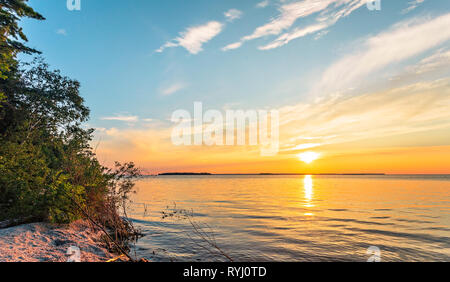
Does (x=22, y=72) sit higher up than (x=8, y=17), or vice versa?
(x=8, y=17)

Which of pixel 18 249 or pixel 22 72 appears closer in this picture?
pixel 18 249

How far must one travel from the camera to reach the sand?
7.33m

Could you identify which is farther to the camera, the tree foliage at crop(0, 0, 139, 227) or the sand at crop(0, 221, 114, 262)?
the tree foliage at crop(0, 0, 139, 227)

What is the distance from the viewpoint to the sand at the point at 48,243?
24.0 ft

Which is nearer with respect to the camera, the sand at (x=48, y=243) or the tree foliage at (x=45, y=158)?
the sand at (x=48, y=243)

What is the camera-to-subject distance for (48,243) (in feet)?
28.5

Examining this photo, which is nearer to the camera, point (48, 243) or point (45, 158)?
point (48, 243)

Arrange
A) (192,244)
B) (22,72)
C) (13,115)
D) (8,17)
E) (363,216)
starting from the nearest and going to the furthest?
(192,244) < (8,17) < (13,115) < (22,72) < (363,216)

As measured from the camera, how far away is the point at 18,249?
7520 mm
